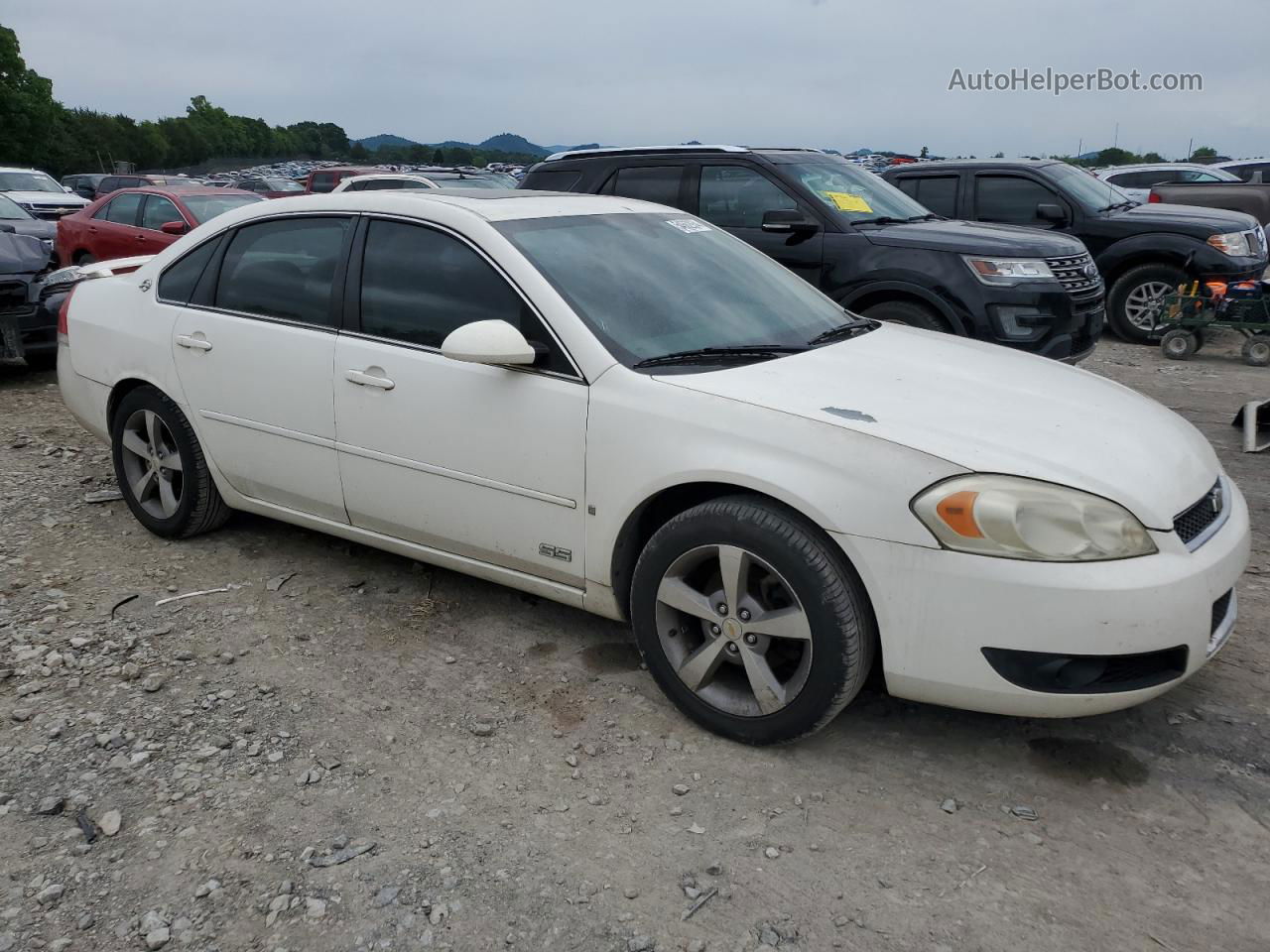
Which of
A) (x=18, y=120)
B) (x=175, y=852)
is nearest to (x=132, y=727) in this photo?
(x=175, y=852)

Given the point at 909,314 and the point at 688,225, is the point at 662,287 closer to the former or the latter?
the point at 688,225

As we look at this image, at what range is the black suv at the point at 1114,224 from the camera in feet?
31.4

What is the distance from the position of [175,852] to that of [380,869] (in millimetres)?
548

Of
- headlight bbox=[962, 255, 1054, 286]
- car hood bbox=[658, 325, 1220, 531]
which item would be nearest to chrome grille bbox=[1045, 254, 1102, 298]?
headlight bbox=[962, 255, 1054, 286]

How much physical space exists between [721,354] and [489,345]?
0.76 metres

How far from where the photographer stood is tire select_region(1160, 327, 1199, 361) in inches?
361

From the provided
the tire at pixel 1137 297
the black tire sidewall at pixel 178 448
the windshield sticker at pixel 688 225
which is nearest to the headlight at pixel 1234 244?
the tire at pixel 1137 297

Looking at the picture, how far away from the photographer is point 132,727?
315 centimetres

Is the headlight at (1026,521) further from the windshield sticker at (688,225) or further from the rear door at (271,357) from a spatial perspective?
the rear door at (271,357)

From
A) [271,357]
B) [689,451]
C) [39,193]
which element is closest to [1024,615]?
[689,451]

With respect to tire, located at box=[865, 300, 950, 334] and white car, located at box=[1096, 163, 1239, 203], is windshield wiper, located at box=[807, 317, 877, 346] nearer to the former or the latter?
tire, located at box=[865, 300, 950, 334]

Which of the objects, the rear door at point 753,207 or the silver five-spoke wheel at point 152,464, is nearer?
the silver five-spoke wheel at point 152,464

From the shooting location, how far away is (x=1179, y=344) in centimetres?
922

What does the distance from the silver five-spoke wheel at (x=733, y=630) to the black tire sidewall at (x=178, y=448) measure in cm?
246
